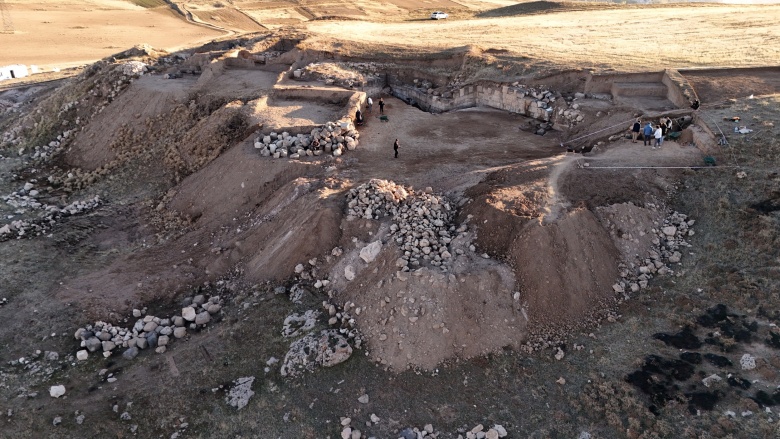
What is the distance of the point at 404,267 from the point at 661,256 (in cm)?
678

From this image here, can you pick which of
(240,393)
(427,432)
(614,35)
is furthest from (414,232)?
(614,35)

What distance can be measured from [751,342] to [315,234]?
10402mm

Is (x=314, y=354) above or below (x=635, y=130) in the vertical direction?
below

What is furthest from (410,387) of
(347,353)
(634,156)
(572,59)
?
(572,59)

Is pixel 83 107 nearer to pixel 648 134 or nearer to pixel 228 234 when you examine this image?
pixel 228 234

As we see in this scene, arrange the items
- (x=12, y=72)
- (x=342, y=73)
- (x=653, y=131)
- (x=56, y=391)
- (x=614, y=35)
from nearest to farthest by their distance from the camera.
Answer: (x=56, y=391) → (x=653, y=131) → (x=342, y=73) → (x=614, y=35) → (x=12, y=72)

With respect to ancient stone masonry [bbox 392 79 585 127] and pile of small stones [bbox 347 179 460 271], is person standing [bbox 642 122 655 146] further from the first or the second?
pile of small stones [bbox 347 179 460 271]

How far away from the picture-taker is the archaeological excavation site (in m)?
10.3

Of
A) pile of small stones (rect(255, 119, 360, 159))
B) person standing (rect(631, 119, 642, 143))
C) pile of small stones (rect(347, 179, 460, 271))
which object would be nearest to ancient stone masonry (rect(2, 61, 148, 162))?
pile of small stones (rect(255, 119, 360, 159))

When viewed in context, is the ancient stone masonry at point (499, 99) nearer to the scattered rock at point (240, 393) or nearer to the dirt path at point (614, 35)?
the dirt path at point (614, 35)

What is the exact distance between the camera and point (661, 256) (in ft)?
42.9

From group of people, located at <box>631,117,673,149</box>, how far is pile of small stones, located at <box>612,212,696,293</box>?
3153 millimetres

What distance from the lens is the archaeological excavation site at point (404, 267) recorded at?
10.3 m

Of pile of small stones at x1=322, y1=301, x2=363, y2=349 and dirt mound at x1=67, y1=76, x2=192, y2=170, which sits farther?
dirt mound at x1=67, y1=76, x2=192, y2=170
